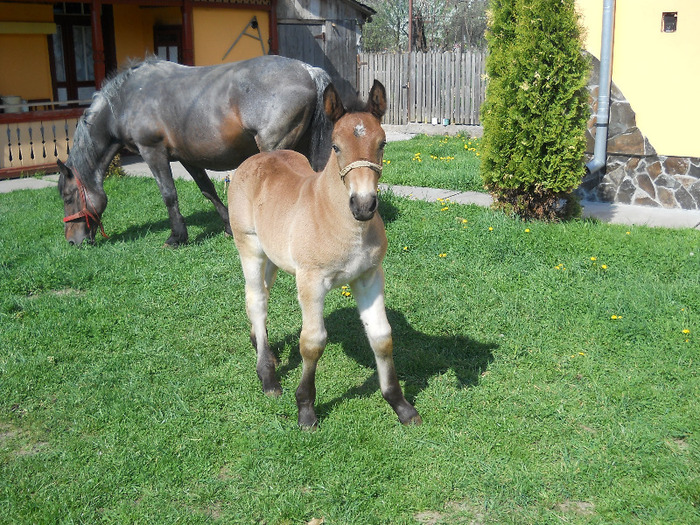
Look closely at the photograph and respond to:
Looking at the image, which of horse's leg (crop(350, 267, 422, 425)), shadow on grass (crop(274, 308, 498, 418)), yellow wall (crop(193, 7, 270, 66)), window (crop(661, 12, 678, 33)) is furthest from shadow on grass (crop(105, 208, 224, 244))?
yellow wall (crop(193, 7, 270, 66))

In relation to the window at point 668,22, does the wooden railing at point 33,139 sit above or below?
below

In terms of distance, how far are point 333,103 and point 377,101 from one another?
244 millimetres

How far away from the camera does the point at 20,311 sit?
6516 mm

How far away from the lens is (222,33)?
17.7m

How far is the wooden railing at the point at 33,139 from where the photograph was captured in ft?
43.3

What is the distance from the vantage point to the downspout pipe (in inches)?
359

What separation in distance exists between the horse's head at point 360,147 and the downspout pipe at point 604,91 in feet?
20.9

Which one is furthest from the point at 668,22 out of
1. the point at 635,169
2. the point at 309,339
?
the point at 309,339

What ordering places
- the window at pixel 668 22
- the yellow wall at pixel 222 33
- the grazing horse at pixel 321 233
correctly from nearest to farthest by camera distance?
the grazing horse at pixel 321 233
the window at pixel 668 22
the yellow wall at pixel 222 33

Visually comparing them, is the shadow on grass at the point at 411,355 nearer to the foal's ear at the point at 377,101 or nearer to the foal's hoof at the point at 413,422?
the foal's hoof at the point at 413,422

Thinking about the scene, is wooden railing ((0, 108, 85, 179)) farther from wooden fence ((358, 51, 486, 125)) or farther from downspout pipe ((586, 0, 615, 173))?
downspout pipe ((586, 0, 615, 173))

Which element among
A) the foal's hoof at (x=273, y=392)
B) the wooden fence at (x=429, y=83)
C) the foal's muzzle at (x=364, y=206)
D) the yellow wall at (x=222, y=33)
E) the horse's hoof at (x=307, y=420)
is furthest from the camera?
the wooden fence at (x=429, y=83)

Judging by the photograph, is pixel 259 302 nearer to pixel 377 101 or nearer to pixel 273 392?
pixel 273 392

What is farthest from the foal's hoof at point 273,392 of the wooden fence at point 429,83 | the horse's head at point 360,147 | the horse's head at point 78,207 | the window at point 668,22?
the wooden fence at point 429,83
